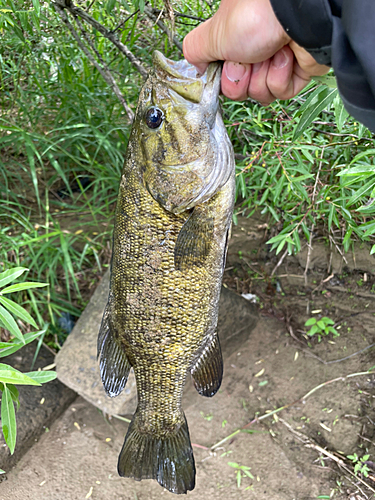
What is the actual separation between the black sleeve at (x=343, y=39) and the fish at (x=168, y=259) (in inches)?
13.5

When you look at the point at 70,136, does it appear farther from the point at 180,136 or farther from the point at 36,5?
the point at 180,136

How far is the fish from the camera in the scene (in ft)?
4.13

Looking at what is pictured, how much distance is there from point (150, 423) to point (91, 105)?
2467mm

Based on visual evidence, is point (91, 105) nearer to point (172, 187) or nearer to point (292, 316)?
point (172, 187)

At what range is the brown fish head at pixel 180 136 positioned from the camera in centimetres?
121

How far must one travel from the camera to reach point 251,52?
100cm

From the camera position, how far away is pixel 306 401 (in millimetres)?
2680

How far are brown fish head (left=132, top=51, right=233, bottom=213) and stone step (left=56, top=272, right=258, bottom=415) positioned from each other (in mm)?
1636

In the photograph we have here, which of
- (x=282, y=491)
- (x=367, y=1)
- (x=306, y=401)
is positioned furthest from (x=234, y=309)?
(x=367, y=1)

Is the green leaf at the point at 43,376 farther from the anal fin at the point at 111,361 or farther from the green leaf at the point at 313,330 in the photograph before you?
the green leaf at the point at 313,330

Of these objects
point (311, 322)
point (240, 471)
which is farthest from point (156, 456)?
point (311, 322)

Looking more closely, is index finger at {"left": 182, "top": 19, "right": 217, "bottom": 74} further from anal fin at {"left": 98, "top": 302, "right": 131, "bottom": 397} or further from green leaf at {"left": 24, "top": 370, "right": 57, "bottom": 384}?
green leaf at {"left": 24, "top": 370, "right": 57, "bottom": 384}

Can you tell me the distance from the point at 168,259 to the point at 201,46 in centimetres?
72

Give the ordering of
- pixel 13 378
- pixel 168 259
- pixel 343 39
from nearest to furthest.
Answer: pixel 343 39
pixel 13 378
pixel 168 259
